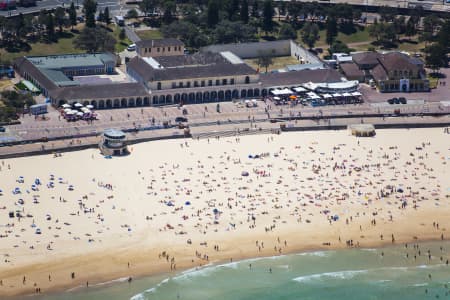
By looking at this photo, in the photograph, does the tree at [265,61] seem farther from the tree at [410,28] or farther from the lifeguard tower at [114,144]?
the lifeguard tower at [114,144]

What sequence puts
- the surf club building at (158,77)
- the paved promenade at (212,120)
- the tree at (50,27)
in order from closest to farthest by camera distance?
1. the paved promenade at (212,120)
2. the surf club building at (158,77)
3. the tree at (50,27)

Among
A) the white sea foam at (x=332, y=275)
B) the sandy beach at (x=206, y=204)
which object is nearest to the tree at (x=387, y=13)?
the sandy beach at (x=206, y=204)

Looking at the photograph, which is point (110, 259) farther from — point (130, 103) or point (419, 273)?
point (130, 103)

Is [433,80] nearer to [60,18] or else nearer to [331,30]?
[331,30]

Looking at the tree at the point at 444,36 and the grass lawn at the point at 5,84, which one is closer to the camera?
the grass lawn at the point at 5,84

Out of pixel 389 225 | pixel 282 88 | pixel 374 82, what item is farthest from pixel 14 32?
pixel 389 225

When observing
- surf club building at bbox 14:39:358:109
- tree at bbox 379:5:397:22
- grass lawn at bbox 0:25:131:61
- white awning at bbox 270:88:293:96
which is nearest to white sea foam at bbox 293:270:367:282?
white awning at bbox 270:88:293:96
